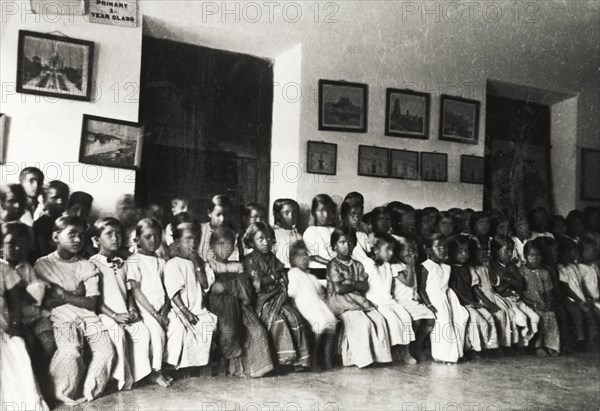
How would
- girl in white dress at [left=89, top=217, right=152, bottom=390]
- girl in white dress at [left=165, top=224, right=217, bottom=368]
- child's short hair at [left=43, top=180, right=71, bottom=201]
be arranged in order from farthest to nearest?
child's short hair at [left=43, top=180, right=71, bottom=201], girl in white dress at [left=165, top=224, right=217, bottom=368], girl in white dress at [left=89, top=217, right=152, bottom=390]

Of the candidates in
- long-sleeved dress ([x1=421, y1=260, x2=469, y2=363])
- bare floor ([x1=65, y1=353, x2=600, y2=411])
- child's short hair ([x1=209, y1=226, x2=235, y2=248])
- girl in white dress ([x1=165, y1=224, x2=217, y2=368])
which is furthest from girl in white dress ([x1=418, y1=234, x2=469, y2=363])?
girl in white dress ([x1=165, y1=224, x2=217, y2=368])

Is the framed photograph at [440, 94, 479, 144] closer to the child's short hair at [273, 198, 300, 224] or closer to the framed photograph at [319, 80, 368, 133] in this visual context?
the framed photograph at [319, 80, 368, 133]

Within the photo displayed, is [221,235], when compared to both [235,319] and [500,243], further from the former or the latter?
[500,243]

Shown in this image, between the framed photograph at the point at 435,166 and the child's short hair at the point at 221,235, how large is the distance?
5.67ft

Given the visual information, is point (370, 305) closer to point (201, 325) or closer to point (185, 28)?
point (201, 325)

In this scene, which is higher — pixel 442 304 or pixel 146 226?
pixel 146 226

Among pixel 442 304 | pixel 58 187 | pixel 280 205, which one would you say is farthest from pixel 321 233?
pixel 58 187

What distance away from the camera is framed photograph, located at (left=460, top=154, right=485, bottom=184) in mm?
4230

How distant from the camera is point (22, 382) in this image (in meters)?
2.08

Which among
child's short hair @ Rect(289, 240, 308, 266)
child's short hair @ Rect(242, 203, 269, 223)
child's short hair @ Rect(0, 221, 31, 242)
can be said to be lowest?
child's short hair @ Rect(289, 240, 308, 266)

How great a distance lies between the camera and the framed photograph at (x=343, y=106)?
383cm

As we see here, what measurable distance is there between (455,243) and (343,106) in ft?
4.11

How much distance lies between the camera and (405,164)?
13.5 feet

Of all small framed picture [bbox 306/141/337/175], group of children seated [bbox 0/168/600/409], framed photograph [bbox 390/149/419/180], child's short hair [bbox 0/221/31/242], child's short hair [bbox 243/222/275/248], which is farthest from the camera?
framed photograph [bbox 390/149/419/180]
